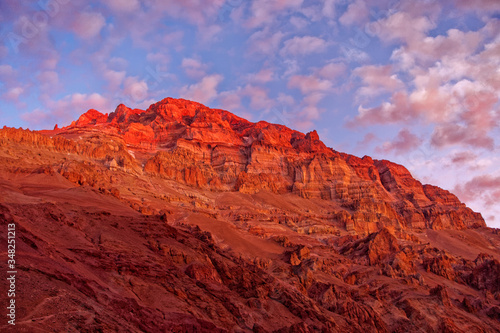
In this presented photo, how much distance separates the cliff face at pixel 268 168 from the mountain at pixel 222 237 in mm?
670

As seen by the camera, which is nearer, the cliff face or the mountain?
the mountain

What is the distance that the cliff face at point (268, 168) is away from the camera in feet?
436

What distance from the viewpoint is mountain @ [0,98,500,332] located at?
83.1ft

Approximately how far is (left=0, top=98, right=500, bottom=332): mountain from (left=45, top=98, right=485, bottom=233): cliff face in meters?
0.67

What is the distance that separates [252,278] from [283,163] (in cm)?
12152

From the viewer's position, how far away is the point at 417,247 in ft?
317

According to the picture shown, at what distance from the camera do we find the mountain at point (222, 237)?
83.1ft

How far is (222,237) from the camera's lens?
7300cm

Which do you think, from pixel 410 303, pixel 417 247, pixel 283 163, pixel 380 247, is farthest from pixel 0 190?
pixel 283 163

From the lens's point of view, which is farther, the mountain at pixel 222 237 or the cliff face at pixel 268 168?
the cliff face at pixel 268 168

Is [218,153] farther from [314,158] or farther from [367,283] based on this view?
[367,283]

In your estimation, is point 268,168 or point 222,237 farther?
point 268,168

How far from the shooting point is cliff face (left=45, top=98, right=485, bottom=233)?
133000 mm

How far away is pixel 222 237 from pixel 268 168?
84.1 m
